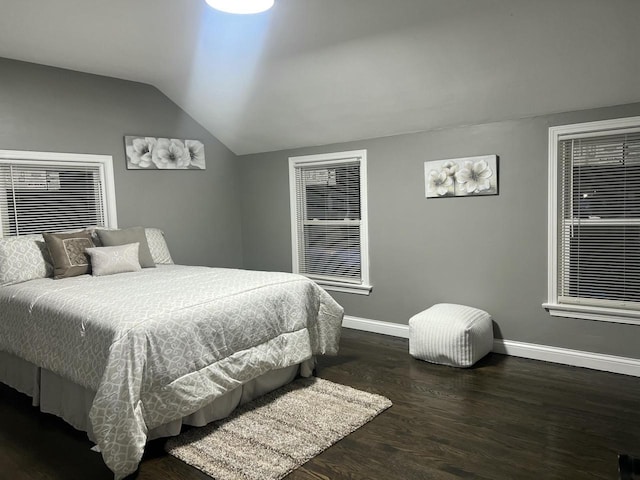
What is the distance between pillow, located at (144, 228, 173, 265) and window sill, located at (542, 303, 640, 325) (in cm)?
322

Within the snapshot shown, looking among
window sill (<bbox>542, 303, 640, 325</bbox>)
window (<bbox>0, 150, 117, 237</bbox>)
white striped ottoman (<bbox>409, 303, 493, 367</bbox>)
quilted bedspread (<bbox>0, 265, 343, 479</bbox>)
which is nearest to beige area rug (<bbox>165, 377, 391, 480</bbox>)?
quilted bedspread (<bbox>0, 265, 343, 479</bbox>)

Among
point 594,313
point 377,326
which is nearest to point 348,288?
point 377,326

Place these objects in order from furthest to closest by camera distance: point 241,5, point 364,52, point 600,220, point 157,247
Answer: point 157,247 → point 364,52 → point 600,220 → point 241,5

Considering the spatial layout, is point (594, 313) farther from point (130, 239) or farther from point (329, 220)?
point (130, 239)

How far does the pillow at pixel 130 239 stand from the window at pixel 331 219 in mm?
1666

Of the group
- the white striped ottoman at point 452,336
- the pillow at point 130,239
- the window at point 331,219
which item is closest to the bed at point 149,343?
the pillow at point 130,239

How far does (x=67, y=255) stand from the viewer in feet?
11.7

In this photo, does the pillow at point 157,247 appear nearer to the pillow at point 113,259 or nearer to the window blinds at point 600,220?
the pillow at point 113,259

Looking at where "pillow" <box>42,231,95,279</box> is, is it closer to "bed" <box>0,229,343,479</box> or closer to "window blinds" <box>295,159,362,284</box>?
"bed" <box>0,229,343,479</box>

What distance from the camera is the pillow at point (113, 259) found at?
3600 mm

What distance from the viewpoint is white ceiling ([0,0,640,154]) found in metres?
2.87

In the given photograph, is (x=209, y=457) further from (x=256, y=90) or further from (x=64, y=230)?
(x=256, y=90)

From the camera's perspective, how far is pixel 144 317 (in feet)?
7.91

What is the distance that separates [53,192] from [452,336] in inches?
140
